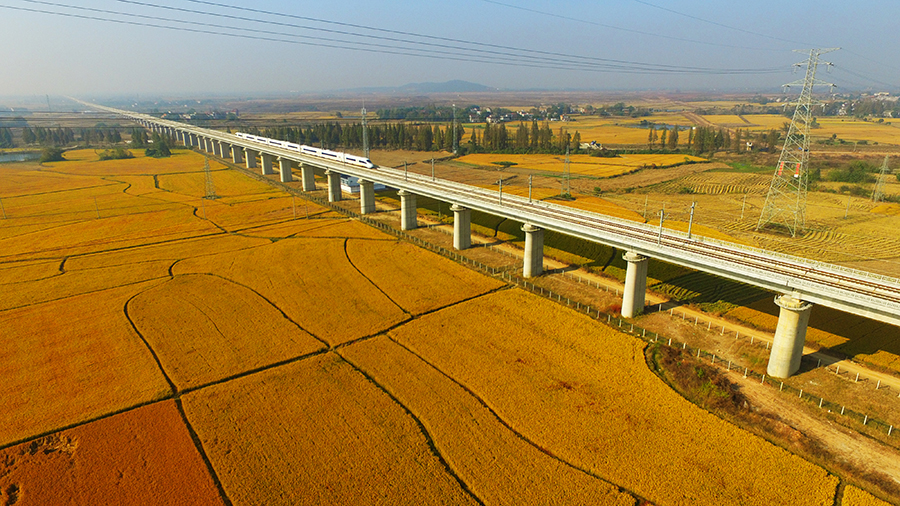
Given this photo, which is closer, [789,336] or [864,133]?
[789,336]

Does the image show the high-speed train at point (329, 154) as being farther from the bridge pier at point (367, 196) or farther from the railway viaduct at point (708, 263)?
the railway viaduct at point (708, 263)

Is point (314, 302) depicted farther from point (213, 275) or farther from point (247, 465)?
point (247, 465)

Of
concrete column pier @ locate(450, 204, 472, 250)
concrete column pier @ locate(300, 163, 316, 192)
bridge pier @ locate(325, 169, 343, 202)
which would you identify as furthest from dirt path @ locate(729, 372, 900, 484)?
concrete column pier @ locate(300, 163, 316, 192)

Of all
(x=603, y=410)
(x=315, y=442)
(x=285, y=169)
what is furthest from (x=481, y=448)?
(x=285, y=169)

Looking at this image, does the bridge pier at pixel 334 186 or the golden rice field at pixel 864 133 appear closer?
the bridge pier at pixel 334 186

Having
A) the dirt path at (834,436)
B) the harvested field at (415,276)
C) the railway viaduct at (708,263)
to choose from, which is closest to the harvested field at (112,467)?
the harvested field at (415,276)

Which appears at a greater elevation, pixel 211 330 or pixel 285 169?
pixel 285 169

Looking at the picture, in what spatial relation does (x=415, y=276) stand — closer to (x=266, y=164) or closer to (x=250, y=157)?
(x=266, y=164)
